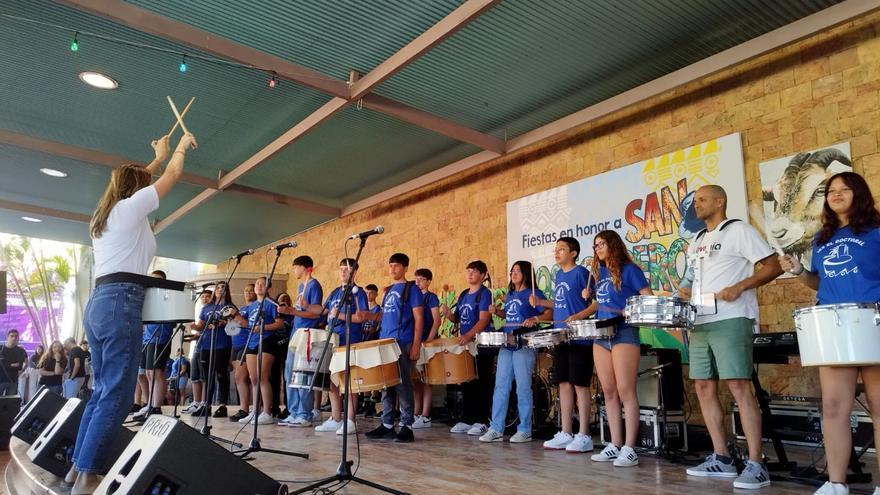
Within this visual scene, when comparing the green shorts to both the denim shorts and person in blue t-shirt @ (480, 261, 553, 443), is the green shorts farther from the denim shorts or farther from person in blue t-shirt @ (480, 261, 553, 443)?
person in blue t-shirt @ (480, 261, 553, 443)

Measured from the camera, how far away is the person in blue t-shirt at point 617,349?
4.04 m

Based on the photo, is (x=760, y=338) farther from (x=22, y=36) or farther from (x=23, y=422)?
(x=22, y=36)

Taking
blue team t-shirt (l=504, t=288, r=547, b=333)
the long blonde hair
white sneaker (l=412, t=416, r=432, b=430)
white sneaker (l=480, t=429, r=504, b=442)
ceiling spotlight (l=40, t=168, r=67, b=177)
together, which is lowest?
white sneaker (l=412, t=416, r=432, b=430)

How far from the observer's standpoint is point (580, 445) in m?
4.57

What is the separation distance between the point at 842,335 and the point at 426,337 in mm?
4270

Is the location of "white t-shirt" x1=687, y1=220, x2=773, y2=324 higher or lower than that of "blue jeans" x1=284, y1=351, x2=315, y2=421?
higher

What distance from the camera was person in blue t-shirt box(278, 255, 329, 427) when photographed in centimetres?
589

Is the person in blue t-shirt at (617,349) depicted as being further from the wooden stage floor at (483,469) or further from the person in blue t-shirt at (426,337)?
the person in blue t-shirt at (426,337)

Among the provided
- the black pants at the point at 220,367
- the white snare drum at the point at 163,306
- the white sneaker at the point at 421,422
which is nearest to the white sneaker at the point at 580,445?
the white sneaker at the point at 421,422

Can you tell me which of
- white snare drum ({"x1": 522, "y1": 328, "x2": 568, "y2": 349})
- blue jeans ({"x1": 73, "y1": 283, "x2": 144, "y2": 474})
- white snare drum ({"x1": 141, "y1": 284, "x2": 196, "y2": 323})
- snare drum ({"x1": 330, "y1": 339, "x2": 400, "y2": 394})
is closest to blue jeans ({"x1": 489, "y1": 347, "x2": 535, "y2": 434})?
white snare drum ({"x1": 522, "y1": 328, "x2": 568, "y2": 349})

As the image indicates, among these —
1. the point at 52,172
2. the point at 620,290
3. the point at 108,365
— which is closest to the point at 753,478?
the point at 620,290

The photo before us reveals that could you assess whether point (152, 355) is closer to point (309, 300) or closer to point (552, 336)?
point (309, 300)

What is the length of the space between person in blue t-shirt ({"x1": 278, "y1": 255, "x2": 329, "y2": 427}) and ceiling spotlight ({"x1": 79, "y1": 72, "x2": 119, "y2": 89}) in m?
2.95

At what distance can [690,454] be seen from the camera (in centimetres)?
448
